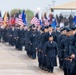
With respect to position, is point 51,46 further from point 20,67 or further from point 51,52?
point 20,67

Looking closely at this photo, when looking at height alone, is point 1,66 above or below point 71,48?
below

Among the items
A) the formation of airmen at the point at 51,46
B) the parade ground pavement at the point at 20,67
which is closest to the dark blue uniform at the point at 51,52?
the formation of airmen at the point at 51,46

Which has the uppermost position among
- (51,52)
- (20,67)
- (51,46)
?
(51,46)

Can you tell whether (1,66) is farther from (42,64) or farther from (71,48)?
(71,48)

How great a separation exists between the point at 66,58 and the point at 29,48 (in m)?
11.0

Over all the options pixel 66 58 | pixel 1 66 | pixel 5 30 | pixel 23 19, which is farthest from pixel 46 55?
pixel 5 30

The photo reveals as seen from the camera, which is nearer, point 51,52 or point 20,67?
point 51,52

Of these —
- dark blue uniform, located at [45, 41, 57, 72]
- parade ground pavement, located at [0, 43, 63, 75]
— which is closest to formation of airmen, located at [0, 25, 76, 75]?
dark blue uniform, located at [45, 41, 57, 72]

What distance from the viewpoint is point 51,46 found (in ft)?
63.3

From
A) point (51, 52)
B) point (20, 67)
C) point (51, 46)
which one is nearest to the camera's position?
point (51, 46)

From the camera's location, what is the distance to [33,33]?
25516 mm

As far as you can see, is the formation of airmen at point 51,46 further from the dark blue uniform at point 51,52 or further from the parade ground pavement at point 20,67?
the parade ground pavement at point 20,67

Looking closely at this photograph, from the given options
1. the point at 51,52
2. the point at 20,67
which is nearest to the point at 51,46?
the point at 51,52

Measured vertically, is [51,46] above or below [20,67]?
above
